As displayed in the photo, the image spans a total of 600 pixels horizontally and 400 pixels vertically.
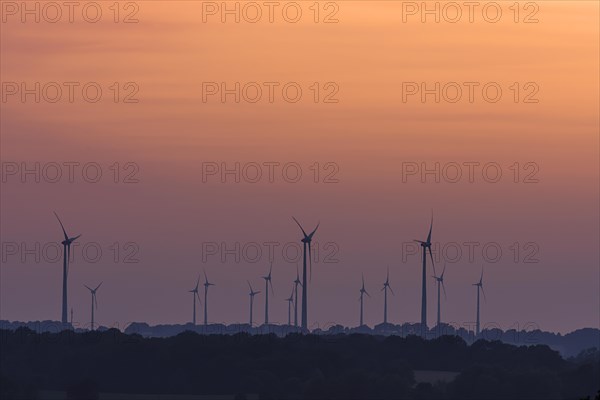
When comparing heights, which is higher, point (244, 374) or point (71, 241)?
point (71, 241)

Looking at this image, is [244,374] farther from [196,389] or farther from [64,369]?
[64,369]

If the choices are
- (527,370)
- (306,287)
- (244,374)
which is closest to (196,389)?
(244,374)

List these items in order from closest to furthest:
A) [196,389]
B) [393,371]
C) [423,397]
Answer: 1. [423,397]
2. [196,389]
3. [393,371]

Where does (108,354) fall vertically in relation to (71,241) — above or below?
Result: below

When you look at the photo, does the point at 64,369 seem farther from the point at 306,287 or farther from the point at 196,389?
the point at 306,287

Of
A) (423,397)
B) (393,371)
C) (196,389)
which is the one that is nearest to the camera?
(423,397)

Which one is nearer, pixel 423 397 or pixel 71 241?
pixel 423 397

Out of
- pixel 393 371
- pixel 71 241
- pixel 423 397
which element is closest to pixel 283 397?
pixel 423 397

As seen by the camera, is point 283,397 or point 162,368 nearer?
point 283,397
